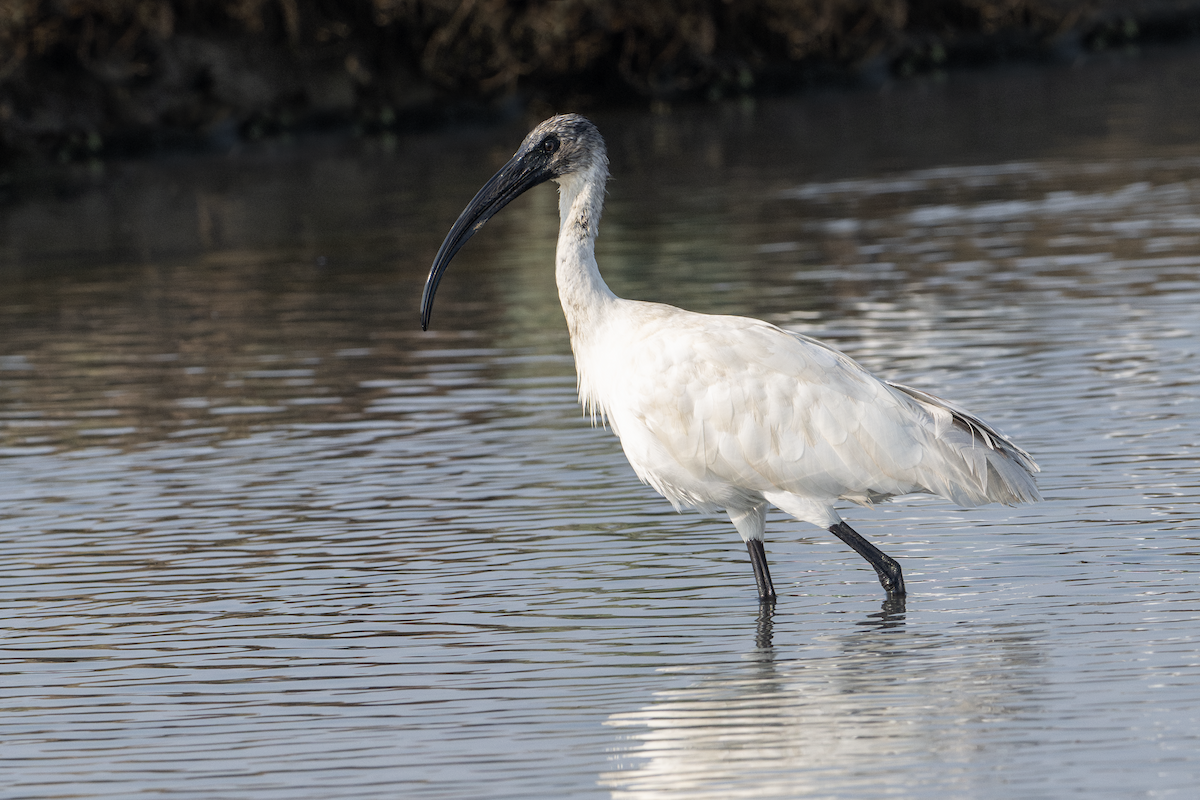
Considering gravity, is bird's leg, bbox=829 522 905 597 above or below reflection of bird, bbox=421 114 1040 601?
below

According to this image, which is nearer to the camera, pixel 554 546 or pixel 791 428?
pixel 791 428

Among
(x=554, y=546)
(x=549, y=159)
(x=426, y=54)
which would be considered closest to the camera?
(x=549, y=159)

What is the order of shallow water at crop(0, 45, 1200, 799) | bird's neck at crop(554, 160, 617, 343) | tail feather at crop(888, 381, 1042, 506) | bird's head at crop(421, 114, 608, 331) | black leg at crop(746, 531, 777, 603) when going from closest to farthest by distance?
1. shallow water at crop(0, 45, 1200, 799)
2. tail feather at crop(888, 381, 1042, 506)
3. black leg at crop(746, 531, 777, 603)
4. bird's neck at crop(554, 160, 617, 343)
5. bird's head at crop(421, 114, 608, 331)

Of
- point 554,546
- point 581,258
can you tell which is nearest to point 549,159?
point 581,258

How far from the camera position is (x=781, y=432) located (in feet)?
25.5

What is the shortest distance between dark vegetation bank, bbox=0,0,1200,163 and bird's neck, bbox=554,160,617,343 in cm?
3263

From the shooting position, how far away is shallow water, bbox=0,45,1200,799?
6375mm

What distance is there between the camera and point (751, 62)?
4606 centimetres

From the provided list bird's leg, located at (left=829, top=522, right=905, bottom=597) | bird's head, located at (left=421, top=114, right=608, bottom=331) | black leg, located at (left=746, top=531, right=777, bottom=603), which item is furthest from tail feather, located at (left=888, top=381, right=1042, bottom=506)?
bird's head, located at (left=421, top=114, right=608, bottom=331)

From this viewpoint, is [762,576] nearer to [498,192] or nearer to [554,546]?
[554,546]

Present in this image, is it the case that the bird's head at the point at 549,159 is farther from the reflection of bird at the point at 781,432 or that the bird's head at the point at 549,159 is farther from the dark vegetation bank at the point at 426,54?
the dark vegetation bank at the point at 426,54

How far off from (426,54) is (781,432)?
117ft

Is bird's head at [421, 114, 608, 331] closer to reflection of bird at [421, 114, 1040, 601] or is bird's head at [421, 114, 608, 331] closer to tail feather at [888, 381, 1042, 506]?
reflection of bird at [421, 114, 1040, 601]

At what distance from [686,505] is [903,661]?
53.4 inches
